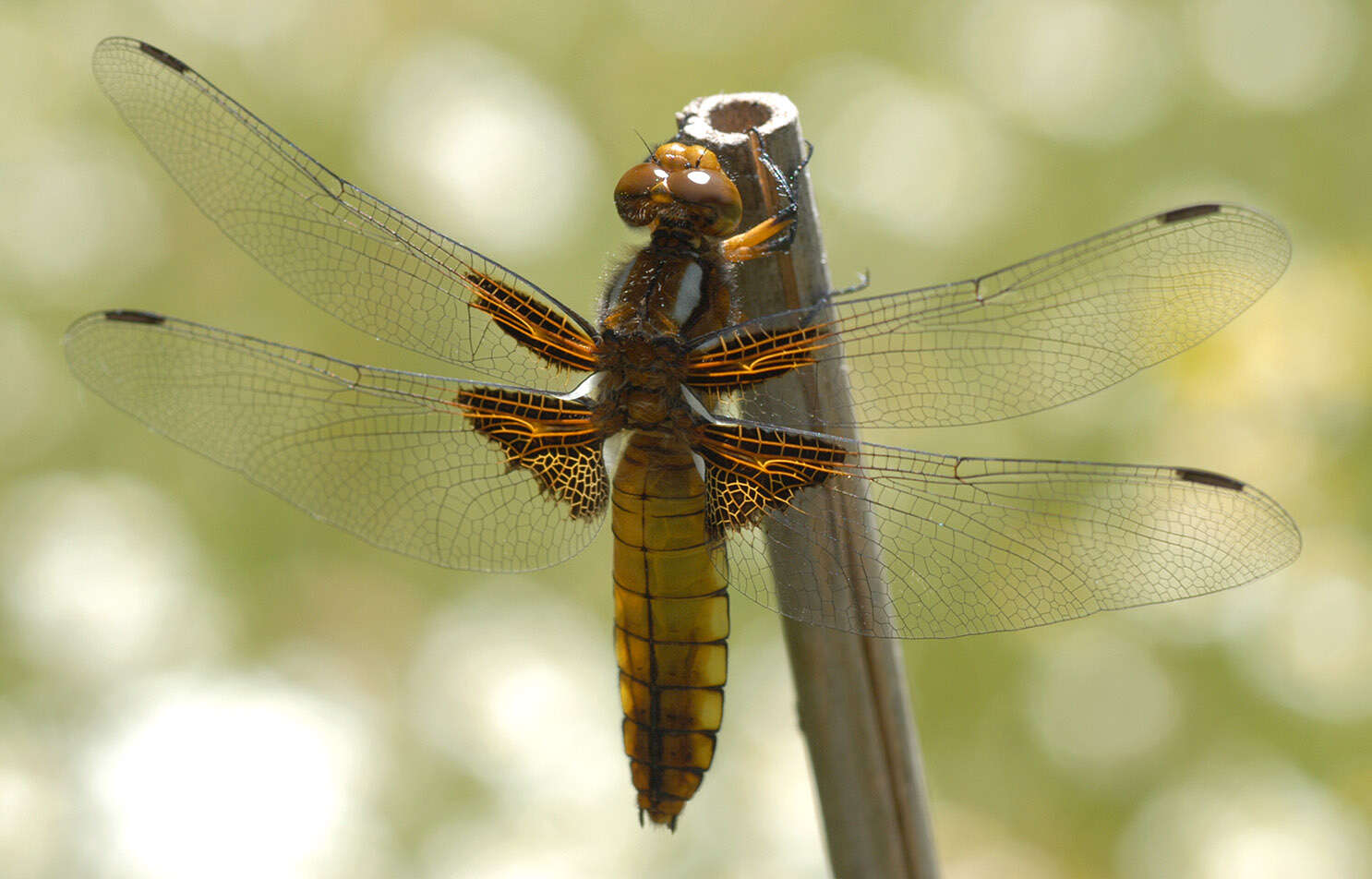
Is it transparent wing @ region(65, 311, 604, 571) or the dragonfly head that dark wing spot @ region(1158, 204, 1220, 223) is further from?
transparent wing @ region(65, 311, 604, 571)

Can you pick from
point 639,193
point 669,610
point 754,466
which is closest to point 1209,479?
point 754,466

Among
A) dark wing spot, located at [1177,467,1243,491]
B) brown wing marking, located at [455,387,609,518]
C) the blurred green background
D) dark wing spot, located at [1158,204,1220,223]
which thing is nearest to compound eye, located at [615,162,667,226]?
the blurred green background

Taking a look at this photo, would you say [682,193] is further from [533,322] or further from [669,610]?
[669,610]

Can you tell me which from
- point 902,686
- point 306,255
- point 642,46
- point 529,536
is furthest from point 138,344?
point 642,46

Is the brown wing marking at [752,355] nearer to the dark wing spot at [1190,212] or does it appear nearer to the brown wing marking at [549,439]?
the brown wing marking at [549,439]

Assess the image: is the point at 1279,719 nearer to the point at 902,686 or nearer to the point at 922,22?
the point at 902,686

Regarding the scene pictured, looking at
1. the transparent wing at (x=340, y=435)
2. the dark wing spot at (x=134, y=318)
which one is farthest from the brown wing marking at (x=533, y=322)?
the dark wing spot at (x=134, y=318)

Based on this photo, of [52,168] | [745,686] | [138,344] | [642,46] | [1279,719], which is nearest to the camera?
[138,344]

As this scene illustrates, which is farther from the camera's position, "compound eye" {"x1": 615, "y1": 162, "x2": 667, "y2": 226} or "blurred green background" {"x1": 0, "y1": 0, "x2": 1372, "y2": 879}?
"blurred green background" {"x1": 0, "y1": 0, "x2": 1372, "y2": 879}
